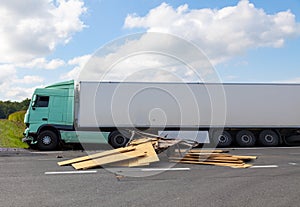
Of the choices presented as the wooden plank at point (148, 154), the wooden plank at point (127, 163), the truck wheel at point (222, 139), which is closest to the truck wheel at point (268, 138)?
the truck wheel at point (222, 139)

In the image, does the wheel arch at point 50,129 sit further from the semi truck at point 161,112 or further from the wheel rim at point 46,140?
the wheel rim at point 46,140

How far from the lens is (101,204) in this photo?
4746 mm

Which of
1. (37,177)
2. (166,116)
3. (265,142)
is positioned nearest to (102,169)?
(37,177)

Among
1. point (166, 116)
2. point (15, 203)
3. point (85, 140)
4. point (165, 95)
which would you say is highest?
point (165, 95)

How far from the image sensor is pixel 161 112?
14945 mm

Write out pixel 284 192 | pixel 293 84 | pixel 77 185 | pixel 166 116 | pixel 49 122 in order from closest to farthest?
pixel 284 192 < pixel 77 185 < pixel 49 122 < pixel 166 116 < pixel 293 84

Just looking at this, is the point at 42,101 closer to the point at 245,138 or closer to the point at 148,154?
the point at 148,154

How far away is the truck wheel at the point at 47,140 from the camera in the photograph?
13258 mm

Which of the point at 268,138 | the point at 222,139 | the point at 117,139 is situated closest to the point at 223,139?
the point at 222,139

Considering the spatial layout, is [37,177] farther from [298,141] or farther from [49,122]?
[298,141]

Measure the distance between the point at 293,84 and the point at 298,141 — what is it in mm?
3178

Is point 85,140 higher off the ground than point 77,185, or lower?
higher

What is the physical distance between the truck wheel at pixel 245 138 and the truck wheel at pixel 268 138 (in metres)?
0.43

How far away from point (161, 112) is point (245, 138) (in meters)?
4.70
